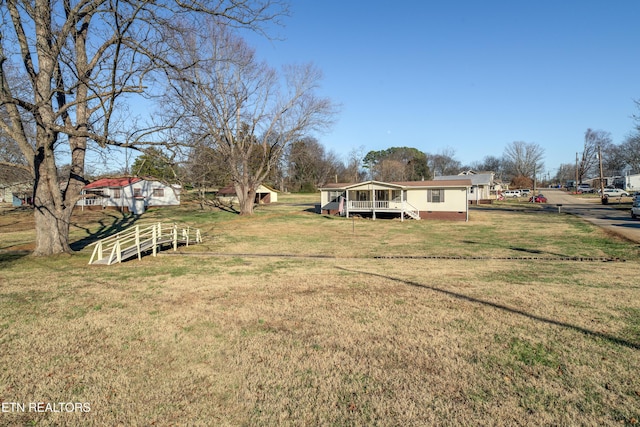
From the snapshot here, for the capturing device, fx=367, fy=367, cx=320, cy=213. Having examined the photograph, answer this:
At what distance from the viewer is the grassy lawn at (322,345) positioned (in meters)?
3.77

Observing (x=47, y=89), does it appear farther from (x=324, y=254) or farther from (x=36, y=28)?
(x=324, y=254)

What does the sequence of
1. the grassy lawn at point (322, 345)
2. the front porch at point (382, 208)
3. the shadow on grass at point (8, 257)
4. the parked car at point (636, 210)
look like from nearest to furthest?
the grassy lawn at point (322, 345) < the shadow on grass at point (8, 257) < the parked car at point (636, 210) < the front porch at point (382, 208)

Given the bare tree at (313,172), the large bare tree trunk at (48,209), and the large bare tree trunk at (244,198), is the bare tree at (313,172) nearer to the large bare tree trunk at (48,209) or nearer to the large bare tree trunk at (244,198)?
the large bare tree trunk at (244,198)

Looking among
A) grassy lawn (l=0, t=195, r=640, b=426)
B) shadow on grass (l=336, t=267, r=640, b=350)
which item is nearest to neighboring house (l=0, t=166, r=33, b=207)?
grassy lawn (l=0, t=195, r=640, b=426)

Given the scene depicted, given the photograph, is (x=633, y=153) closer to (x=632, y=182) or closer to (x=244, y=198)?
(x=632, y=182)

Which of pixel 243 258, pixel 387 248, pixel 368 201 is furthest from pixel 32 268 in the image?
pixel 368 201

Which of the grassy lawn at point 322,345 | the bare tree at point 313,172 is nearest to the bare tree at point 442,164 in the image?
the bare tree at point 313,172

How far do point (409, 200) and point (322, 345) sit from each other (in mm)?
29914

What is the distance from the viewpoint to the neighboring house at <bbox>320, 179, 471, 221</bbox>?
105 ft

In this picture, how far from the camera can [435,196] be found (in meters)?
32.9

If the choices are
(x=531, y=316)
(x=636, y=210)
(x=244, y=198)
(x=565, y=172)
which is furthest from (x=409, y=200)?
(x=565, y=172)

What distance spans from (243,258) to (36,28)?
9.45 m

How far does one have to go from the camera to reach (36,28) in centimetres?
1084

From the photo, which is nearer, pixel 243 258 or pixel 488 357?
pixel 488 357
